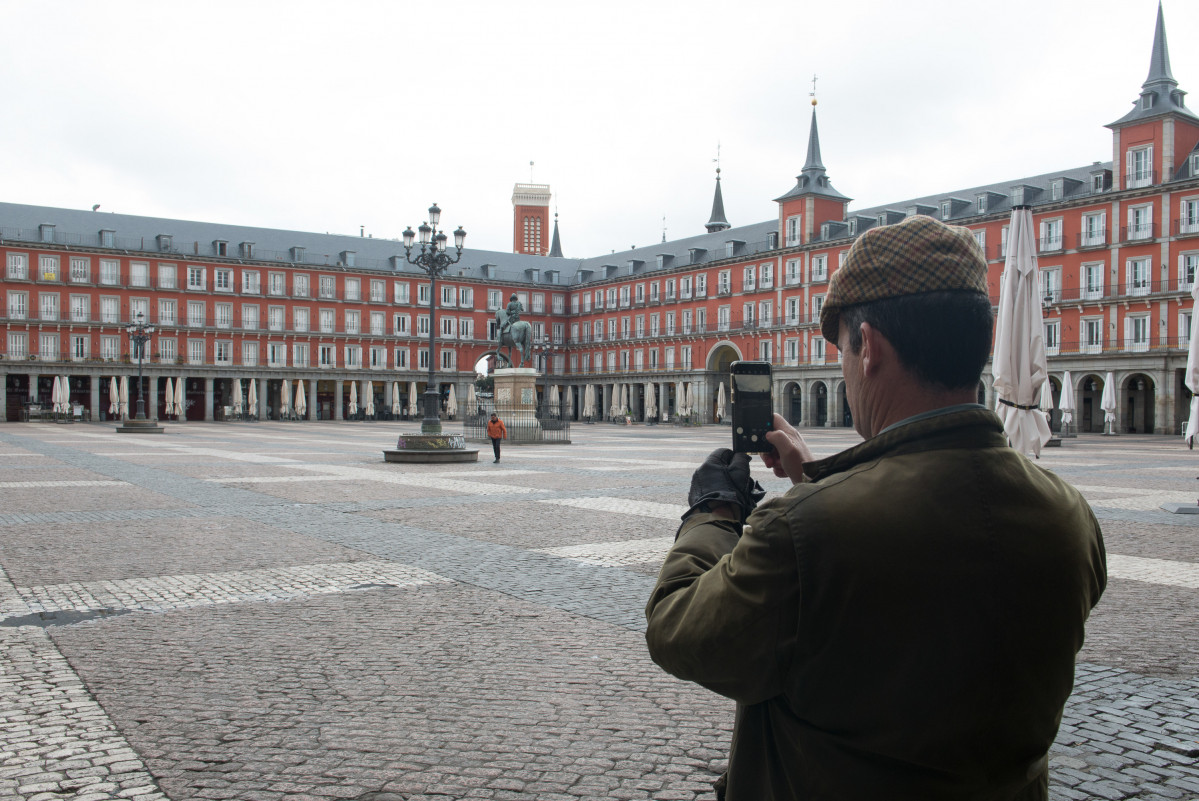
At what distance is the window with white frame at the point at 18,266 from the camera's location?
5838 cm

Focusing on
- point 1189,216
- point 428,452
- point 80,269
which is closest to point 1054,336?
point 1189,216

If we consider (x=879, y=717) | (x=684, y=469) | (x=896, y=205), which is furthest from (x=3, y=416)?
(x=879, y=717)

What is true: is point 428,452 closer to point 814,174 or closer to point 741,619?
point 741,619

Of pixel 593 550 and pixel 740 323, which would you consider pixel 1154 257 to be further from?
pixel 593 550

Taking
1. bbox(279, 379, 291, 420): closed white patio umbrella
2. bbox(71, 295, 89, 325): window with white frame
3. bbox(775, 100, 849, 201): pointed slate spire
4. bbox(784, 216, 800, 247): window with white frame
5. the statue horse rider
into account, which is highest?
bbox(775, 100, 849, 201): pointed slate spire

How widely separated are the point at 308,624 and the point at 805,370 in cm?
5372

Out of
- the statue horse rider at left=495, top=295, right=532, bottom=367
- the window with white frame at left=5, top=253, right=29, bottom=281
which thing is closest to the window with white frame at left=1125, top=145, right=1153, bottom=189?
the statue horse rider at left=495, top=295, right=532, bottom=367

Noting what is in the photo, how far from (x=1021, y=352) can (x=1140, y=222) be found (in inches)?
1592

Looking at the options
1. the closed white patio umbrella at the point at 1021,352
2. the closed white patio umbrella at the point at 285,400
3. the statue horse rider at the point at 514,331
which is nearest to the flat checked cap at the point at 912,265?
the closed white patio umbrella at the point at 1021,352

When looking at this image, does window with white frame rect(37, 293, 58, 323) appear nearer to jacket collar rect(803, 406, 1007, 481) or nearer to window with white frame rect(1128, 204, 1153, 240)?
window with white frame rect(1128, 204, 1153, 240)

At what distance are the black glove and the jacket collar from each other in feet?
1.20

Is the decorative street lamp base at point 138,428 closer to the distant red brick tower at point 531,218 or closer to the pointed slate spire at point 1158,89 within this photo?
the pointed slate spire at point 1158,89

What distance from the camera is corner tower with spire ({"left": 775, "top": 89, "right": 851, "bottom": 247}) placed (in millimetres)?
58469

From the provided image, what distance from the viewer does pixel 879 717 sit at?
146cm
